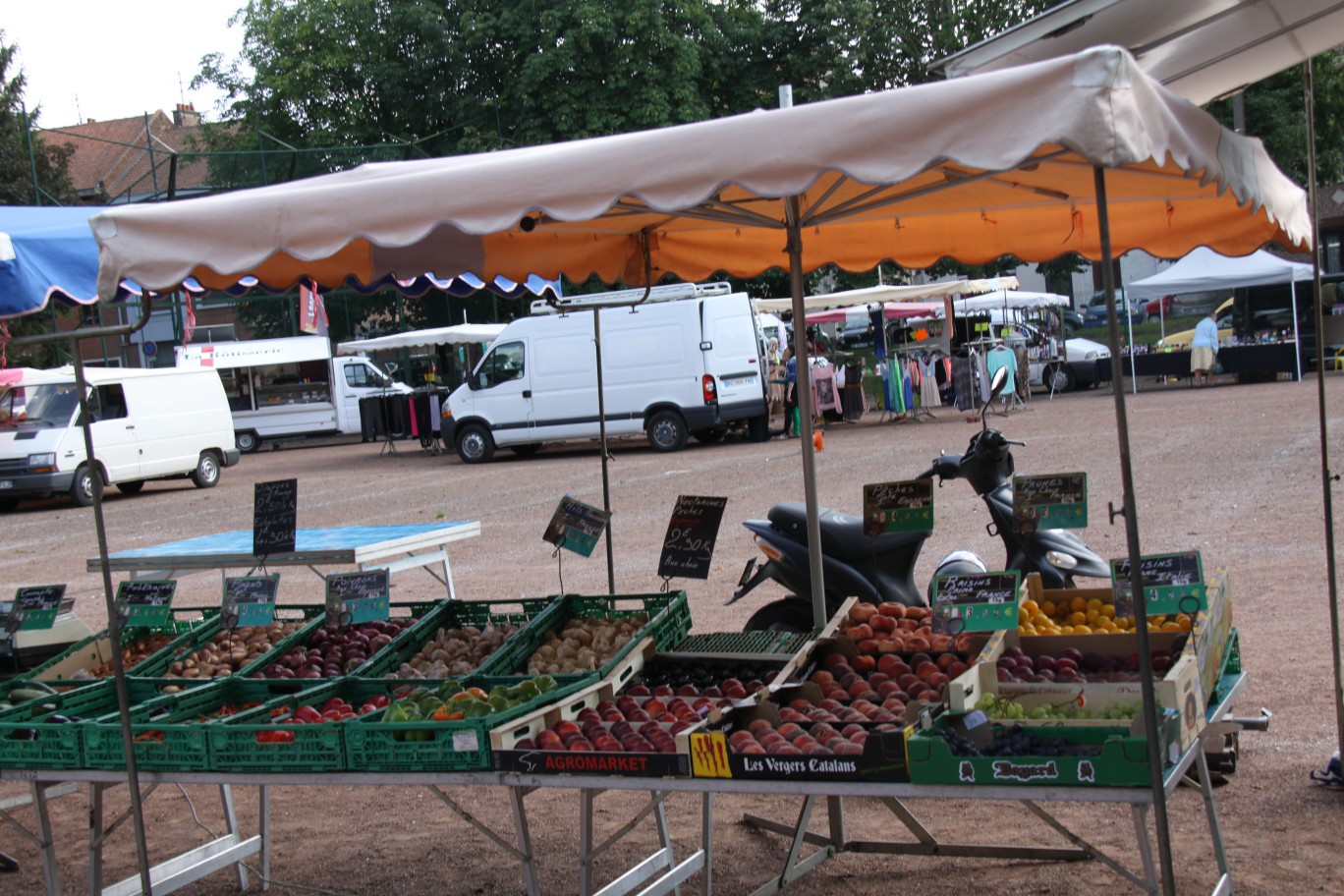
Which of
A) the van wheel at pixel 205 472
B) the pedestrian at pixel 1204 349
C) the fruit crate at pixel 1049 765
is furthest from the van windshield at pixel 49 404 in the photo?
the pedestrian at pixel 1204 349

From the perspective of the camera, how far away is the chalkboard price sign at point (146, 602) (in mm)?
4344

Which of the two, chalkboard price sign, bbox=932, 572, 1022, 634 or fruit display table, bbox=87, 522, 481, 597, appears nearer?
chalkboard price sign, bbox=932, 572, 1022, 634

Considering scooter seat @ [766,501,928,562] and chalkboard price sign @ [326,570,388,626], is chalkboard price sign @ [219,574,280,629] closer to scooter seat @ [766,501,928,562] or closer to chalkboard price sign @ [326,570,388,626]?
chalkboard price sign @ [326,570,388,626]

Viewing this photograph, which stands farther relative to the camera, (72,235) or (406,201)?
(72,235)

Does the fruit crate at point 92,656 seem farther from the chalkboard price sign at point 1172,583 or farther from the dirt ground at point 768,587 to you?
the chalkboard price sign at point 1172,583

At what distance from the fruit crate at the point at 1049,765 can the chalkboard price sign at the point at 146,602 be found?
9.80 ft

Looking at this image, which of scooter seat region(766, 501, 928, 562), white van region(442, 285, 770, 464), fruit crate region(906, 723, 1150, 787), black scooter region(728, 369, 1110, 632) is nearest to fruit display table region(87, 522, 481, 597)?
black scooter region(728, 369, 1110, 632)


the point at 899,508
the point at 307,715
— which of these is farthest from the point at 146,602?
the point at 899,508

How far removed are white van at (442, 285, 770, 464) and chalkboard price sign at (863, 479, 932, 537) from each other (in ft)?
44.4

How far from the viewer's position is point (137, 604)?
14.5 feet

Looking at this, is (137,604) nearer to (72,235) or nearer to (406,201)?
(72,235)

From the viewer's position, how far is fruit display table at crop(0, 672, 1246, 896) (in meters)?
2.65

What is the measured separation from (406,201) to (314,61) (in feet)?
107

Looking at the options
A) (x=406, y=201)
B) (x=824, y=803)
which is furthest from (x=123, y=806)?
(x=406, y=201)
